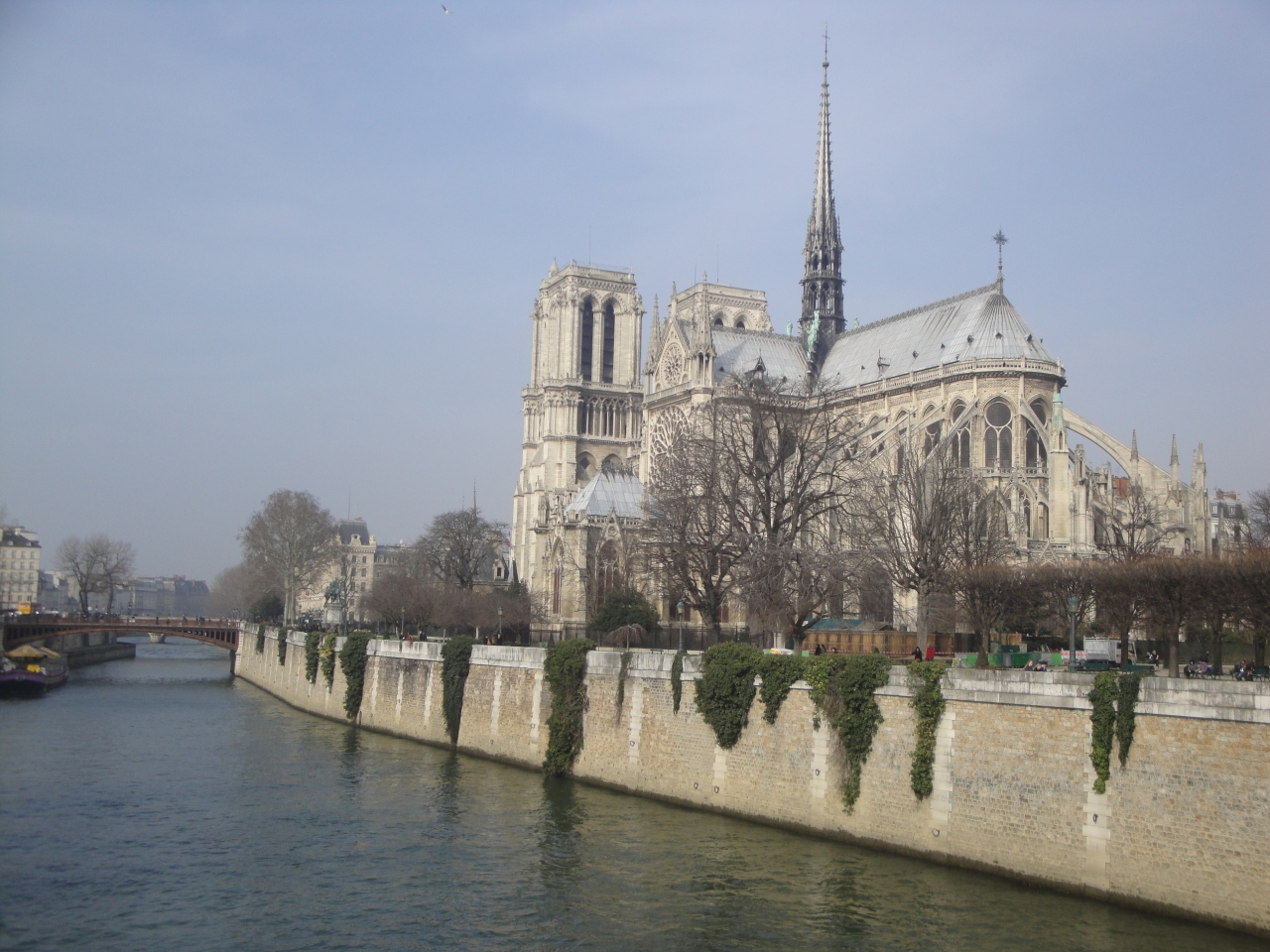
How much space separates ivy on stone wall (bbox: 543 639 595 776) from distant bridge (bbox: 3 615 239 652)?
46.2m

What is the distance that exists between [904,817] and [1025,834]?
8.89ft

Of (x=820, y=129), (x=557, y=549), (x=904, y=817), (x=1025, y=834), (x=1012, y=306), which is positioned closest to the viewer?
(x=1025, y=834)

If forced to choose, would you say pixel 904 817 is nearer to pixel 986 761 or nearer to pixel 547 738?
pixel 986 761

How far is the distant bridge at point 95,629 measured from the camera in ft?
237

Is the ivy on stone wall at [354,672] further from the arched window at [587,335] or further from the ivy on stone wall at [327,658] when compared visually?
the arched window at [587,335]

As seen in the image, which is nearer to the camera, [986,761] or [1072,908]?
[1072,908]

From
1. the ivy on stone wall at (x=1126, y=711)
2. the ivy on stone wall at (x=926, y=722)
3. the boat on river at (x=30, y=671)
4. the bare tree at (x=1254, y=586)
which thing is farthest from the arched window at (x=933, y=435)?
the boat on river at (x=30, y=671)

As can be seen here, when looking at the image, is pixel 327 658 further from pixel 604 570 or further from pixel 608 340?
pixel 608 340

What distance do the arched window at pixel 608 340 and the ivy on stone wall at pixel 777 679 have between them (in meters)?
64.3

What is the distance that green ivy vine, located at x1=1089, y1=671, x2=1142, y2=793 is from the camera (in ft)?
64.7

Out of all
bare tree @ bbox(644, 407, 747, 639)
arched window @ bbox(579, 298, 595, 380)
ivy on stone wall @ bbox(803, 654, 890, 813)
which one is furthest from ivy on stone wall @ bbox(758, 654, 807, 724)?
arched window @ bbox(579, 298, 595, 380)

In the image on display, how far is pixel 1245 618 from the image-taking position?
27719 millimetres

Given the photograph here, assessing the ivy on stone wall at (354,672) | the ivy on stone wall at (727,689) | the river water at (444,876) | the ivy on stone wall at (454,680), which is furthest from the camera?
the ivy on stone wall at (354,672)

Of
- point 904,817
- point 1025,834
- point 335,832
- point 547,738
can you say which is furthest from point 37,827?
point 1025,834
